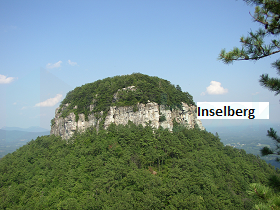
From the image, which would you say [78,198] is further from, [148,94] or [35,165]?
[148,94]

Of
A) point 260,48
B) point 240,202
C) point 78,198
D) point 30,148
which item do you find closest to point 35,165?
point 30,148

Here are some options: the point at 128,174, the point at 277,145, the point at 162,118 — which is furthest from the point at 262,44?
the point at 162,118

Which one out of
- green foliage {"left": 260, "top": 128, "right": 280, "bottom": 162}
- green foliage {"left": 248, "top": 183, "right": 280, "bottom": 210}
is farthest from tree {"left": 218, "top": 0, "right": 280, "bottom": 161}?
green foliage {"left": 248, "top": 183, "right": 280, "bottom": 210}

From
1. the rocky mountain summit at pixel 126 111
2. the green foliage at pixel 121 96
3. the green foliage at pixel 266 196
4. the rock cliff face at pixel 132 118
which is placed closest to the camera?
the green foliage at pixel 266 196

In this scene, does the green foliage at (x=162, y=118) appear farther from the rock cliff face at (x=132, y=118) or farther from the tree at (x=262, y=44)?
the tree at (x=262, y=44)

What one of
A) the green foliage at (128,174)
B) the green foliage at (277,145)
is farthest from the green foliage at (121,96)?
the green foliage at (277,145)
